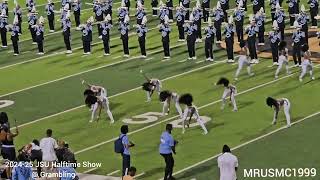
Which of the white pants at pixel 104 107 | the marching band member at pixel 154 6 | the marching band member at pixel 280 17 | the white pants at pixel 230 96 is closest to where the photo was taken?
the white pants at pixel 104 107

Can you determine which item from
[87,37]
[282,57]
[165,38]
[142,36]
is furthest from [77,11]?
[282,57]

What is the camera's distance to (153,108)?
1355 inches

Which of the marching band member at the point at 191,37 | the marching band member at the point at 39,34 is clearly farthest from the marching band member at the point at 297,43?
the marching band member at the point at 39,34

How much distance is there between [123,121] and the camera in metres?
33.0

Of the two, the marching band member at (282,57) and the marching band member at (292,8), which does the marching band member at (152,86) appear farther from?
the marching band member at (292,8)

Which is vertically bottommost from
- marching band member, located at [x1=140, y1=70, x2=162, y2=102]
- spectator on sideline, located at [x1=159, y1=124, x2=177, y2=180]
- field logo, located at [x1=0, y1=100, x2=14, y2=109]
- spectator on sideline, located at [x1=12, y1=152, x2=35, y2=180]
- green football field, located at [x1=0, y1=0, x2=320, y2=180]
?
green football field, located at [x1=0, y1=0, x2=320, y2=180]

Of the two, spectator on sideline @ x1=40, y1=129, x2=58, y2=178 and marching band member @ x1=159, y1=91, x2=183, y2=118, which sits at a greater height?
spectator on sideline @ x1=40, y1=129, x2=58, y2=178

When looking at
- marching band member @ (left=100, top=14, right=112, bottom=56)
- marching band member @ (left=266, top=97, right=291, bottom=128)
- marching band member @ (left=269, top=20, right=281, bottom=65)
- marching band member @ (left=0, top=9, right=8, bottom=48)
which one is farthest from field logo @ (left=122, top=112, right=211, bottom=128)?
marching band member @ (left=0, top=9, right=8, bottom=48)

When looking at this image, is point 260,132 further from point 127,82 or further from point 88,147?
point 127,82

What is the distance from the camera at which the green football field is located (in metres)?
28.8

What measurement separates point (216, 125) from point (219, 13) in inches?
499

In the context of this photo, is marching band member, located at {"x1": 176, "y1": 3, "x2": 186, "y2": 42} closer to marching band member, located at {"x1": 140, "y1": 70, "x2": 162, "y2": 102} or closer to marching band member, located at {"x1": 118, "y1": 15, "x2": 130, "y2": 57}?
marching band member, located at {"x1": 118, "y1": 15, "x2": 130, "y2": 57}

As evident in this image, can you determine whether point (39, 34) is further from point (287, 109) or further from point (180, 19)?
point (287, 109)

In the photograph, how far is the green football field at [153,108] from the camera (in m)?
28.8
